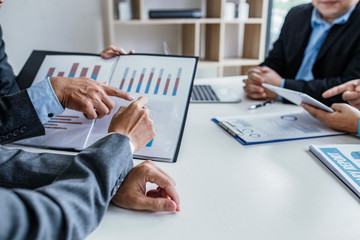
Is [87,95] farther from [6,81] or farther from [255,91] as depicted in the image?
[255,91]

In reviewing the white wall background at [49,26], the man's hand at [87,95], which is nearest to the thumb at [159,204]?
the man's hand at [87,95]

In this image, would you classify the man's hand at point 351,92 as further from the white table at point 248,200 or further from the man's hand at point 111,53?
the man's hand at point 111,53

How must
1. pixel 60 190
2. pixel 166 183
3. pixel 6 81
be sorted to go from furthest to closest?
pixel 6 81, pixel 166 183, pixel 60 190

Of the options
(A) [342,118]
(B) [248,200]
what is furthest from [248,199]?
(A) [342,118]

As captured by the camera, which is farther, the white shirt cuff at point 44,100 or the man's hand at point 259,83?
the man's hand at point 259,83

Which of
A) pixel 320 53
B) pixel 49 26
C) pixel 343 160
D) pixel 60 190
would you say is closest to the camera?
pixel 60 190

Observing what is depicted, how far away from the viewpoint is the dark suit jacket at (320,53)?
1.44m

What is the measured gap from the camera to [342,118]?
103cm

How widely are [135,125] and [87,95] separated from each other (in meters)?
0.25

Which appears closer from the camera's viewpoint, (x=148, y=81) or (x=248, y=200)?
(x=248, y=200)

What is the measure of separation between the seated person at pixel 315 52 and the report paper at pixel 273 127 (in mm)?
253

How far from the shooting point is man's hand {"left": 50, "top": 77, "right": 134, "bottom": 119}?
2.90ft

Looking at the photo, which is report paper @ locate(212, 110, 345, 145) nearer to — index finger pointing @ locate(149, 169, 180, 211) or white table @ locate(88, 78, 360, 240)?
white table @ locate(88, 78, 360, 240)

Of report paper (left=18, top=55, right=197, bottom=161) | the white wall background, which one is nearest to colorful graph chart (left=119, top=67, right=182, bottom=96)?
report paper (left=18, top=55, right=197, bottom=161)
